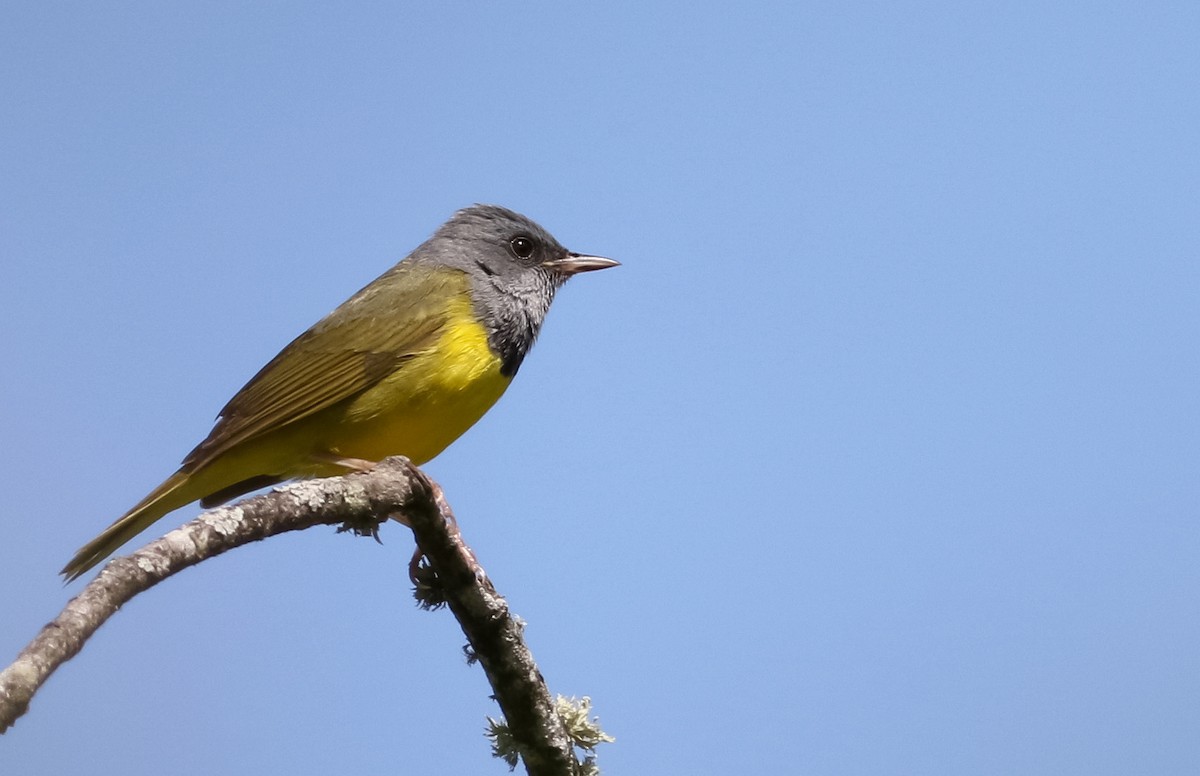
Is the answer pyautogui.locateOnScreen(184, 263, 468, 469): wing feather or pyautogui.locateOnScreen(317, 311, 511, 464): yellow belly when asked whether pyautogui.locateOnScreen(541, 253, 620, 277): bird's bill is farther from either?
pyautogui.locateOnScreen(317, 311, 511, 464): yellow belly

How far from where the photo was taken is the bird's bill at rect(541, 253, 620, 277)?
7152mm

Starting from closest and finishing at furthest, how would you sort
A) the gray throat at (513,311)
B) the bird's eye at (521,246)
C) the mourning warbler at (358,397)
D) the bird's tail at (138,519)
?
the bird's tail at (138,519)
the mourning warbler at (358,397)
the gray throat at (513,311)
the bird's eye at (521,246)

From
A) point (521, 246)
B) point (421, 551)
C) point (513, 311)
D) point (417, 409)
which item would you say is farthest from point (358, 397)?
point (521, 246)

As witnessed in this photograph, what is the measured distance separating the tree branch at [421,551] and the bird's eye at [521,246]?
267 centimetres

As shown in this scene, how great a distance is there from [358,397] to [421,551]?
1642 millimetres

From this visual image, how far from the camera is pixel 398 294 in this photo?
6328 mm

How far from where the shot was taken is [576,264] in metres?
7.24

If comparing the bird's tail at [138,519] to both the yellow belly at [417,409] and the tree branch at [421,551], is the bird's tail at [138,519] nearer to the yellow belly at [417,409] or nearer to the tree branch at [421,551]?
the yellow belly at [417,409]

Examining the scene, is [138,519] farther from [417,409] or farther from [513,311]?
[513,311]

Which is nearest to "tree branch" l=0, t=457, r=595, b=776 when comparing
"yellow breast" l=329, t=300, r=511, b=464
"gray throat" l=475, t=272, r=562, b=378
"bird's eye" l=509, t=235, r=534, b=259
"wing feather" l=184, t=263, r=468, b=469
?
"yellow breast" l=329, t=300, r=511, b=464

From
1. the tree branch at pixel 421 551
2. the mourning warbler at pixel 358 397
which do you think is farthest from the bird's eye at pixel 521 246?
the tree branch at pixel 421 551

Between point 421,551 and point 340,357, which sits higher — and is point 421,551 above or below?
below

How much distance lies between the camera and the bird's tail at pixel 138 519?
533 centimetres

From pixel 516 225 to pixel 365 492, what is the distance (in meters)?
3.62
